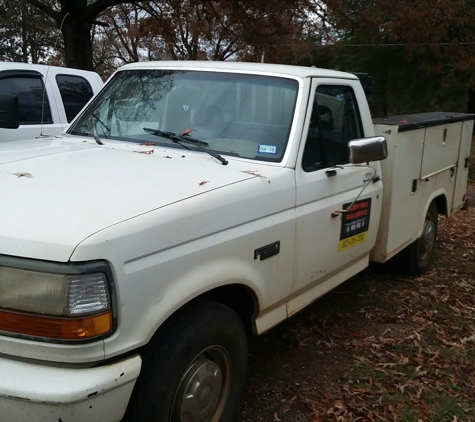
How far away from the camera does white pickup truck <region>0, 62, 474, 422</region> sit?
232 cm

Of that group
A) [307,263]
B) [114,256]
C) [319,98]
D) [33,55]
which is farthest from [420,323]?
[33,55]

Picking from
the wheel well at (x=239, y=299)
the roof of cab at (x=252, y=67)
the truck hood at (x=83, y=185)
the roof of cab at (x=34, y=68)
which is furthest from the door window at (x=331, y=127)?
the roof of cab at (x=34, y=68)

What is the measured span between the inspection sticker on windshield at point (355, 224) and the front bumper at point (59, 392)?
82.5 inches

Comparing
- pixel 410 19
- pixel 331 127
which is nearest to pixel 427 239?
pixel 331 127

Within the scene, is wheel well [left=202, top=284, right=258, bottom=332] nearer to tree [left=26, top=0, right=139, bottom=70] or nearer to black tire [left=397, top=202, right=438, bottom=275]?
black tire [left=397, top=202, right=438, bottom=275]

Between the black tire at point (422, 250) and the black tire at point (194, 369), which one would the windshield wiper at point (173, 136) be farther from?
the black tire at point (422, 250)

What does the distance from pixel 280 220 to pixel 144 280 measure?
3.61 feet

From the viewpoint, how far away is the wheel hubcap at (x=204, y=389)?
9.25 feet

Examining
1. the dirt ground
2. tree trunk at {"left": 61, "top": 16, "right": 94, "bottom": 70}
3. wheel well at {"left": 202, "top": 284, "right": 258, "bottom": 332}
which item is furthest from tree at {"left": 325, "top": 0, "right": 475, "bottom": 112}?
wheel well at {"left": 202, "top": 284, "right": 258, "bottom": 332}

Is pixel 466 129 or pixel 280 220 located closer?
pixel 280 220

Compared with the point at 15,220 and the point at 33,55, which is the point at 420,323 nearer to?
the point at 15,220

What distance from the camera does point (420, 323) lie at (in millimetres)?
5020

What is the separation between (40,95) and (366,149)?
4593 mm

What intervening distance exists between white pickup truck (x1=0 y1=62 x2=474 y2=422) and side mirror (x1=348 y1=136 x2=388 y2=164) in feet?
0.04
